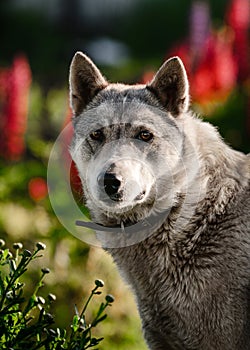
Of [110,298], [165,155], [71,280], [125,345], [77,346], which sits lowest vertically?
[125,345]

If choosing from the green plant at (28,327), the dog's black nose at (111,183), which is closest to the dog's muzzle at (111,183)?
the dog's black nose at (111,183)

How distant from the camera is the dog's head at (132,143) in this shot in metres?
3.78

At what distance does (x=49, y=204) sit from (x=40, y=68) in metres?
8.92

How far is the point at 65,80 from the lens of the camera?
589 inches

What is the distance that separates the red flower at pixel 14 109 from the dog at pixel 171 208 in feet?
15.4

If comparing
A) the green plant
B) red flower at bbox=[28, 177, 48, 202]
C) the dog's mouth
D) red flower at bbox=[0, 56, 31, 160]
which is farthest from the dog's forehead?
red flower at bbox=[0, 56, 31, 160]

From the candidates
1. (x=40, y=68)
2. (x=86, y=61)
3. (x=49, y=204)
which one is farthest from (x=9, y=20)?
(x=86, y=61)

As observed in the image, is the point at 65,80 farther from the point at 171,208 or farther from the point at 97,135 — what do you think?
the point at 171,208

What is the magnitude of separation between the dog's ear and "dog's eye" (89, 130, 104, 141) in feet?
1.04

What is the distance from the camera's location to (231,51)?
9.84 m

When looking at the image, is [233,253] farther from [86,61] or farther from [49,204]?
[49,204]

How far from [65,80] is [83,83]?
10798mm

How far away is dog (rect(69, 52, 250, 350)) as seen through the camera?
378 centimetres

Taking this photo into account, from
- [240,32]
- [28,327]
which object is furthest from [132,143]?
[240,32]
